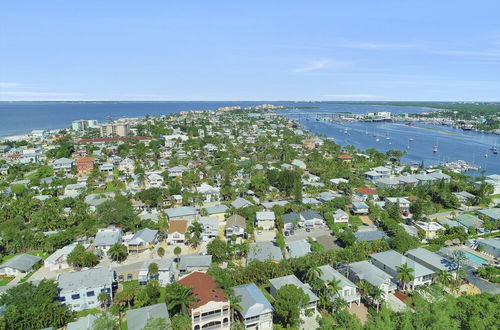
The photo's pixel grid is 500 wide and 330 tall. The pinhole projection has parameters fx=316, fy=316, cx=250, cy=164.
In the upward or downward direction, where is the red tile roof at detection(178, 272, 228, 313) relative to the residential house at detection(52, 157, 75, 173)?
upward

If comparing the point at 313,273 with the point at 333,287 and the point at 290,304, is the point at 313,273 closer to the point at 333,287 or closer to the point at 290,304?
the point at 333,287

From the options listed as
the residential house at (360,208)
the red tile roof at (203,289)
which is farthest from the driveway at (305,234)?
the red tile roof at (203,289)

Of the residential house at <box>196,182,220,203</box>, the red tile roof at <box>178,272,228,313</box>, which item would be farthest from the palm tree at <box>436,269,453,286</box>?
the residential house at <box>196,182,220,203</box>

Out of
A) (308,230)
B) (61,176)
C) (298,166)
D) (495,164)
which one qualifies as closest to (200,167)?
(298,166)

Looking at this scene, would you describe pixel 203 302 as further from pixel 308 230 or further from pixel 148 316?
pixel 308 230

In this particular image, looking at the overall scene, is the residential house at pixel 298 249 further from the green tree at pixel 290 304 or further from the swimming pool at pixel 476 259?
the swimming pool at pixel 476 259

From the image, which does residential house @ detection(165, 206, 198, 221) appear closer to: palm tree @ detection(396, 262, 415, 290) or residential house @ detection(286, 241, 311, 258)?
residential house @ detection(286, 241, 311, 258)

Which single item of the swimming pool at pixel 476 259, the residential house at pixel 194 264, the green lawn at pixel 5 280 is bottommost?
the green lawn at pixel 5 280
